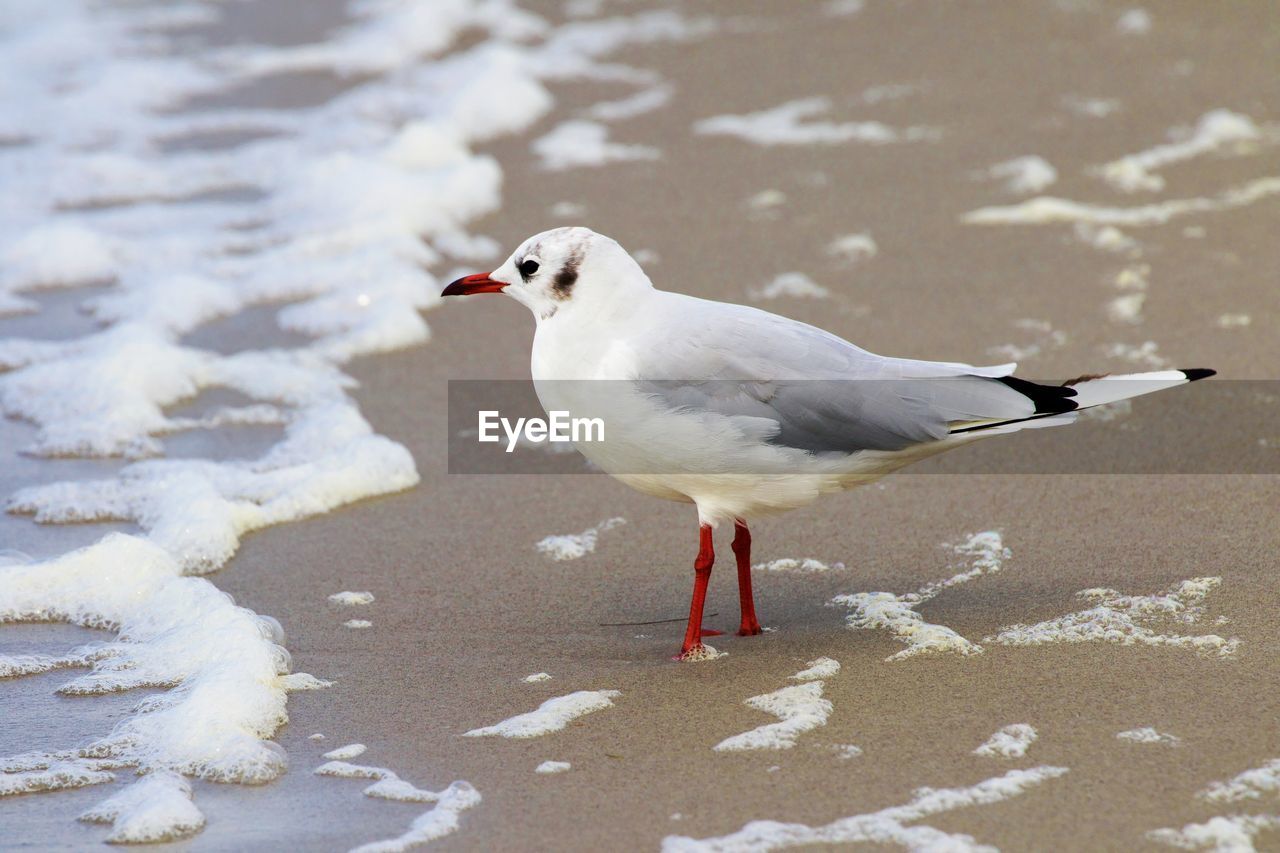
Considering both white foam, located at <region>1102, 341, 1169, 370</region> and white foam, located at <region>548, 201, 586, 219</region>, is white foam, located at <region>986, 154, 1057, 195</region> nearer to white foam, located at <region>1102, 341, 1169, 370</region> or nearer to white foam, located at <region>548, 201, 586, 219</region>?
white foam, located at <region>1102, 341, 1169, 370</region>

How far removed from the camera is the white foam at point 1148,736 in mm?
3131

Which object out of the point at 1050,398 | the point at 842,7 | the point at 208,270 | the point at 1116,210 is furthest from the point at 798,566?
the point at 842,7

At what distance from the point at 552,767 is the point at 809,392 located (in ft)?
3.81

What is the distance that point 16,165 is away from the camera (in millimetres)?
8391

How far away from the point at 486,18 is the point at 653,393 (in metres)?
6.72

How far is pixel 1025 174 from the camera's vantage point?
22.5 ft

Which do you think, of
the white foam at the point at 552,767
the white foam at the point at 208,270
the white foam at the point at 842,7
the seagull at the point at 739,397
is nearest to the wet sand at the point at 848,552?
the white foam at the point at 552,767

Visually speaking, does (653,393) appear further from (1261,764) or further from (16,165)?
(16,165)

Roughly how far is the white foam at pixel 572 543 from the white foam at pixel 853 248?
7.17 feet

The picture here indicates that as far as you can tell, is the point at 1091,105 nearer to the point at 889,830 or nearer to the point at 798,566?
the point at 798,566

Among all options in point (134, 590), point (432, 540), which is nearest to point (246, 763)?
point (134, 590)

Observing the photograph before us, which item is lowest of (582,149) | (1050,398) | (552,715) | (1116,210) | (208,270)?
(552,715)

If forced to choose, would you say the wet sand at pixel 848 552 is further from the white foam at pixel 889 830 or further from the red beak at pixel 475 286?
the red beak at pixel 475 286

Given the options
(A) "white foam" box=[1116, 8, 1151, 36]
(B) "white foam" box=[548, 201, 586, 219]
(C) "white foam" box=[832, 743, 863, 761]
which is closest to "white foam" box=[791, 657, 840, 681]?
(C) "white foam" box=[832, 743, 863, 761]
